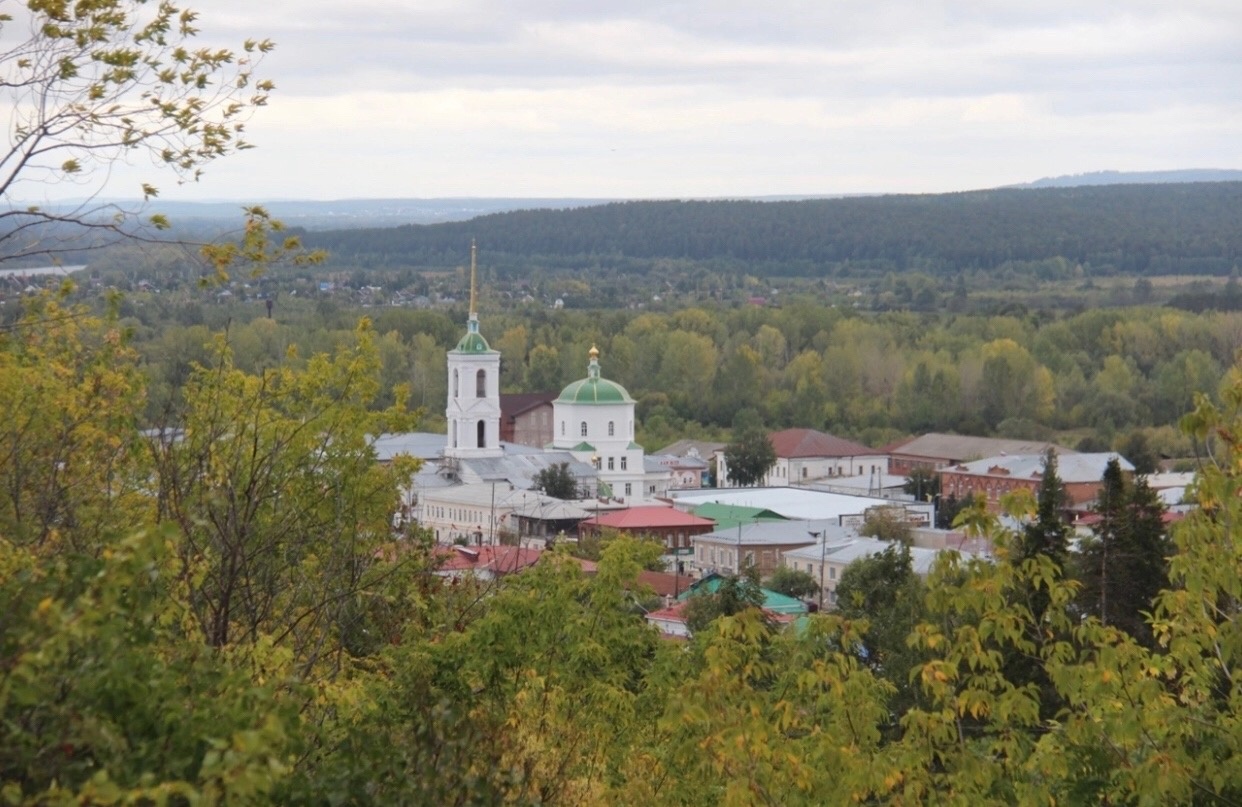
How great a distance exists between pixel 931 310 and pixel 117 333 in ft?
492

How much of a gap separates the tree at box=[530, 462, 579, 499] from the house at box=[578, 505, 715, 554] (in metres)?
3.88

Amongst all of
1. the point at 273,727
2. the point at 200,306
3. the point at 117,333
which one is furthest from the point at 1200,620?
the point at 200,306

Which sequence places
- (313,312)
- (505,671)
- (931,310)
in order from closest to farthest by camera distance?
(505,671)
(313,312)
(931,310)

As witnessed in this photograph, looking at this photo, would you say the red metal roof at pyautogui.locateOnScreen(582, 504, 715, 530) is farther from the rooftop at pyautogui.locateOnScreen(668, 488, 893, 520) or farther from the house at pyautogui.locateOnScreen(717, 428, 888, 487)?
the house at pyautogui.locateOnScreen(717, 428, 888, 487)

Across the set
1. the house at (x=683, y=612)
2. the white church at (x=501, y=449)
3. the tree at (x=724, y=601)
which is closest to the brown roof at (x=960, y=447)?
the white church at (x=501, y=449)

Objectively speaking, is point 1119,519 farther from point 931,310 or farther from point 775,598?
point 931,310

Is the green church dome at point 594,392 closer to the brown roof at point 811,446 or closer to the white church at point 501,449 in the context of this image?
the white church at point 501,449

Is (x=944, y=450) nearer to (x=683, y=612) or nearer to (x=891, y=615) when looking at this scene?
(x=683, y=612)

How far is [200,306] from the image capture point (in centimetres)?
10969

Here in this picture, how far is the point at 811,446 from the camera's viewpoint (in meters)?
87.6

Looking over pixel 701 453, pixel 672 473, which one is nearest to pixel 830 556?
pixel 672 473

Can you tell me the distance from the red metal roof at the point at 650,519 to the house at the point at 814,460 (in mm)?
21312

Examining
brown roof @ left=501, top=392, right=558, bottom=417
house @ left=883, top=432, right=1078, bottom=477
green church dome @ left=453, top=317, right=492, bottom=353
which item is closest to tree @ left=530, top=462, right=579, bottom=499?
green church dome @ left=453, top=317, right=492, bottom=353

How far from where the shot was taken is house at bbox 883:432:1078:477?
84.8m
